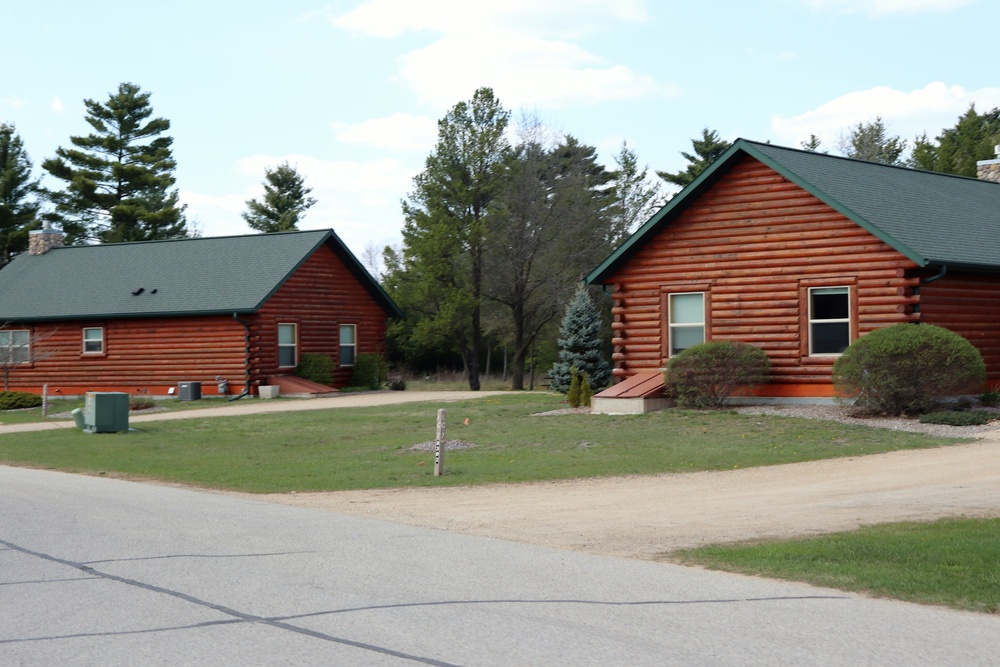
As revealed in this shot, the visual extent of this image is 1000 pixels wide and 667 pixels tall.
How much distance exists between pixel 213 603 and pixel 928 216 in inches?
908

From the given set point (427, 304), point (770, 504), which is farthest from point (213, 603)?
point (427, 304)

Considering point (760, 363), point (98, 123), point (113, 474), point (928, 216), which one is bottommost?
point (113, 474)

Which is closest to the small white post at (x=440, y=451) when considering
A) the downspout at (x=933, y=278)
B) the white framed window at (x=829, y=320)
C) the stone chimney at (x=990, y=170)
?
the white framed window at (x=829, y=320)

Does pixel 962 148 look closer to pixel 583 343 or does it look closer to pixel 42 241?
pixel 583 343

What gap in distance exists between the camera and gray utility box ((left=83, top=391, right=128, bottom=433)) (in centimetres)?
2784

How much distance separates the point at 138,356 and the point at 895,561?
118ft

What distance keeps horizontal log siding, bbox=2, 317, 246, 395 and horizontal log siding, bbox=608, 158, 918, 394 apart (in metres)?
16.9

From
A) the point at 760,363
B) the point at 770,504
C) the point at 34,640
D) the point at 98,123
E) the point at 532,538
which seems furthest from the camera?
the point at 98,123

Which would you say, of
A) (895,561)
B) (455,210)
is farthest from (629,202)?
(895,561)

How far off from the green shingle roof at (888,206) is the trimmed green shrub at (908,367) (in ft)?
7.89

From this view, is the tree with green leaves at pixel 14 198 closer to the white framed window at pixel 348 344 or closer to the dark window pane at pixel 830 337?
the white framed window at pixel 348 344

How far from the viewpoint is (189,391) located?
4003 centimetres

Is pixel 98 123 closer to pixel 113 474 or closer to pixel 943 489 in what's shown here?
pixel 113 474

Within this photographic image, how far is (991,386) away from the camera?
2669 cm
